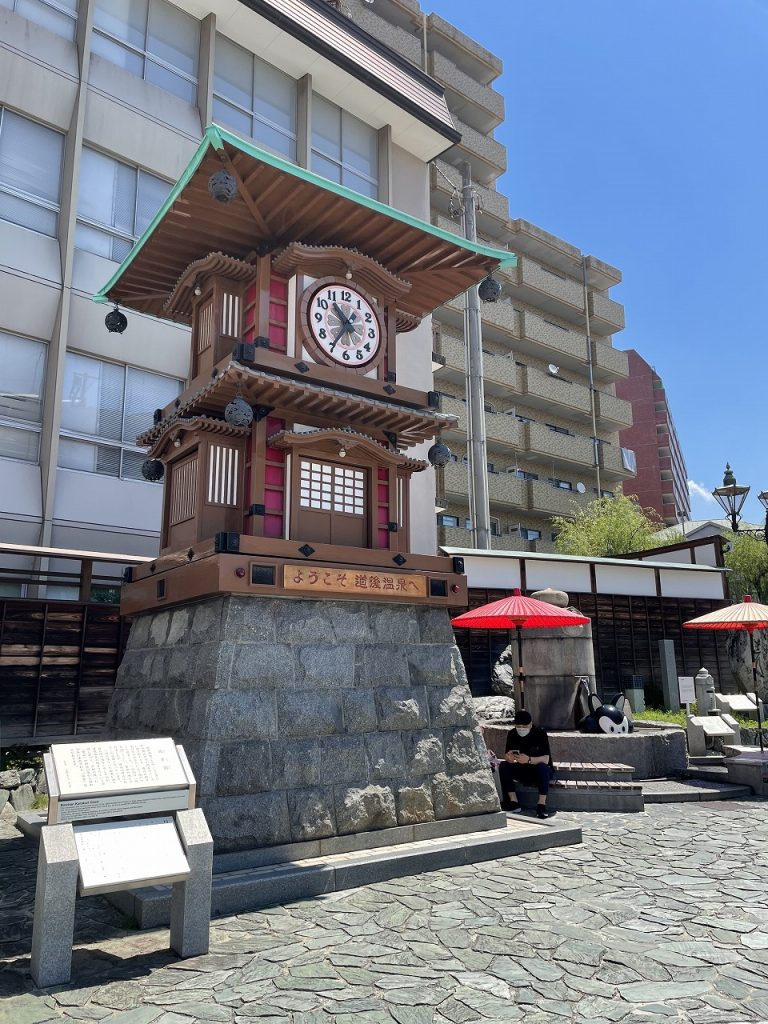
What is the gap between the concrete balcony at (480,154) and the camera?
126 ft

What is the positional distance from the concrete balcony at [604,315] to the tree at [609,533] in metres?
14.0

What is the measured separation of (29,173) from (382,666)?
45.2 feet

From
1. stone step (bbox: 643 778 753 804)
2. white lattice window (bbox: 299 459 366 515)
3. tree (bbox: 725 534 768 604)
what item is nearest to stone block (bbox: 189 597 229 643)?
white lattice window (bbox: 299 459 366 515)

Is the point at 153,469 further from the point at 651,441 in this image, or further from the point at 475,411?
the point at 651,441

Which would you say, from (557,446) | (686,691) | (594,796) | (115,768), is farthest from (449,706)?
(557,446)

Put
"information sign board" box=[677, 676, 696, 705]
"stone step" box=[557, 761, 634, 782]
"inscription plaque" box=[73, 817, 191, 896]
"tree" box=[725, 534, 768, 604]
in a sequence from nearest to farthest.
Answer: "inscription plaque" box=[73, 817, 191, 896]
"stone step" box=[557, 761, 634, 782]
"information sign board" box=[677, 676, 696, 705]
"tree" box=[725, 534, 768, 604]

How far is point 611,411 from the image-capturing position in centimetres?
4409

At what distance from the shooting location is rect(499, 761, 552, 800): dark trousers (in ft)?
34.1

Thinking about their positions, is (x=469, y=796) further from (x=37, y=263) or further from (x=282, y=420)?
(x=37, y=263)

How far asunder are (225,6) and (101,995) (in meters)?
21.4

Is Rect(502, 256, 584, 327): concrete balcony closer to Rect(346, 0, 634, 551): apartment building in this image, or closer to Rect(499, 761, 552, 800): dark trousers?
Rect(346, 0, 634, 551): apartment building

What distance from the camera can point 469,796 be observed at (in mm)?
9477

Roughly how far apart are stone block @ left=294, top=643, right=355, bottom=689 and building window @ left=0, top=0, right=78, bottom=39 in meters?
16.1

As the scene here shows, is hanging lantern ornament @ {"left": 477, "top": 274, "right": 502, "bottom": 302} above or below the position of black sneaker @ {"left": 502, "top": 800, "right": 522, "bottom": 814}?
above
